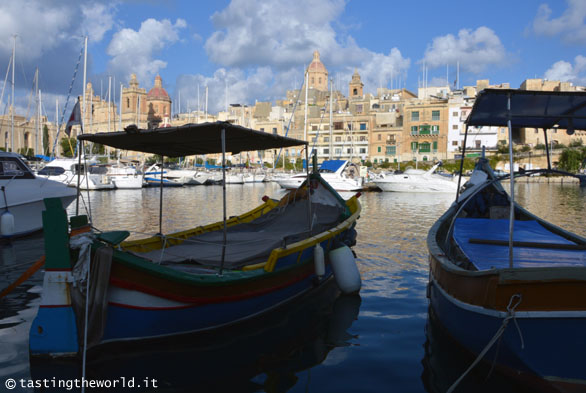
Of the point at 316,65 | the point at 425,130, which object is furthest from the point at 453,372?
the point at 316,65

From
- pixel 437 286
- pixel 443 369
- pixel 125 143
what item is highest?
pixel 125 143

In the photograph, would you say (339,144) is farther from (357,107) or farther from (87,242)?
(87,242)

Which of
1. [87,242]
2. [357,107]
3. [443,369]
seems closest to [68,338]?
[87,242]

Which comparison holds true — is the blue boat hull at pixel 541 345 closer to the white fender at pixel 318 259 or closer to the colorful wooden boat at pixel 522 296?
the colorful wooden boat at pixel 522 296

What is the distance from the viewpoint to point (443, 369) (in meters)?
5.97

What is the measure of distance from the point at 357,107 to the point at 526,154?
37006 millimetres

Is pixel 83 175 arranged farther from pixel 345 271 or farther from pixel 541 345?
pixel 541 345

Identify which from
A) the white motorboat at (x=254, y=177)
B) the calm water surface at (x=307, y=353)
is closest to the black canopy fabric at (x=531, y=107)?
the calm water surface at (x=307, y=353)

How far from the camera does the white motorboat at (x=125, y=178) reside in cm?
4428

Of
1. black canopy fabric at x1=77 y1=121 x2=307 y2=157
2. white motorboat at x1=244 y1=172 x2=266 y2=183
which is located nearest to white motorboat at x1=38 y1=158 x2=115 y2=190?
white motorboat at x1=244 y1=172 x2=266 y2=183

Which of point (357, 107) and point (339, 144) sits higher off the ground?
point (357, 107)

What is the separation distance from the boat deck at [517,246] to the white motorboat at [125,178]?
40.2m

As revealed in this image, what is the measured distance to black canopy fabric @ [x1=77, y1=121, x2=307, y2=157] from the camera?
6.98m

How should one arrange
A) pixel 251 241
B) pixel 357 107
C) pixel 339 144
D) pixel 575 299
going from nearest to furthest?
pixel 575 299 → pixel 251 241 → pixel 339 144 → pixel 357 107
